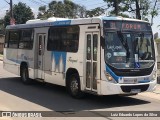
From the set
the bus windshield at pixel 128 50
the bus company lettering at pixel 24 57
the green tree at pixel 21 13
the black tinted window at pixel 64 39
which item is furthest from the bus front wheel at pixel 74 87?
the green tree at pixel 21 13

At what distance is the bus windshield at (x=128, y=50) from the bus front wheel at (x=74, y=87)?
6.09 feet

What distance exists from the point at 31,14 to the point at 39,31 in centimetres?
5556

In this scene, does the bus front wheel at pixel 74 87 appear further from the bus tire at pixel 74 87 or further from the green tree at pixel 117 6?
the green tree at pixel 117 6

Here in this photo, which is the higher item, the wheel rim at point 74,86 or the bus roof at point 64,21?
the bus roof at point 64,21

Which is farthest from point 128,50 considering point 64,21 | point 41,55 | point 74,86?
point 41,55

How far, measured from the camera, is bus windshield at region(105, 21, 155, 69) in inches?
472

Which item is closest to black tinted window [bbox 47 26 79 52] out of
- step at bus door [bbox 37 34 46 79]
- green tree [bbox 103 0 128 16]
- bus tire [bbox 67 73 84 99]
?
step at bus door [bbox 37 34 46 79]

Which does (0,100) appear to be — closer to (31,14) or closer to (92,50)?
(92,50)

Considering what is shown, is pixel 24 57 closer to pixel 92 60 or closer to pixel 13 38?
pixel 13 38

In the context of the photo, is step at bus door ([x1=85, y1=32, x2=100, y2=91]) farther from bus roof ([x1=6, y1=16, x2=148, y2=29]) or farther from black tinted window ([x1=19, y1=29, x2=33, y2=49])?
black tinted window ([x1=19, y1=29, x2=33, y2=49])

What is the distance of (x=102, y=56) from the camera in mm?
11930

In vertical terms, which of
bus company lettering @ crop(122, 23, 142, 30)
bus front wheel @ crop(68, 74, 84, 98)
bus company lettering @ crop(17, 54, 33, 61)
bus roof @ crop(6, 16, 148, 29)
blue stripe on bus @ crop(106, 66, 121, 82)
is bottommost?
bus front wheel @ crop(68, 74, 84, 98)

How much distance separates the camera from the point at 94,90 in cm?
1239

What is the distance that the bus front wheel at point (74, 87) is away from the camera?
43.6ft
